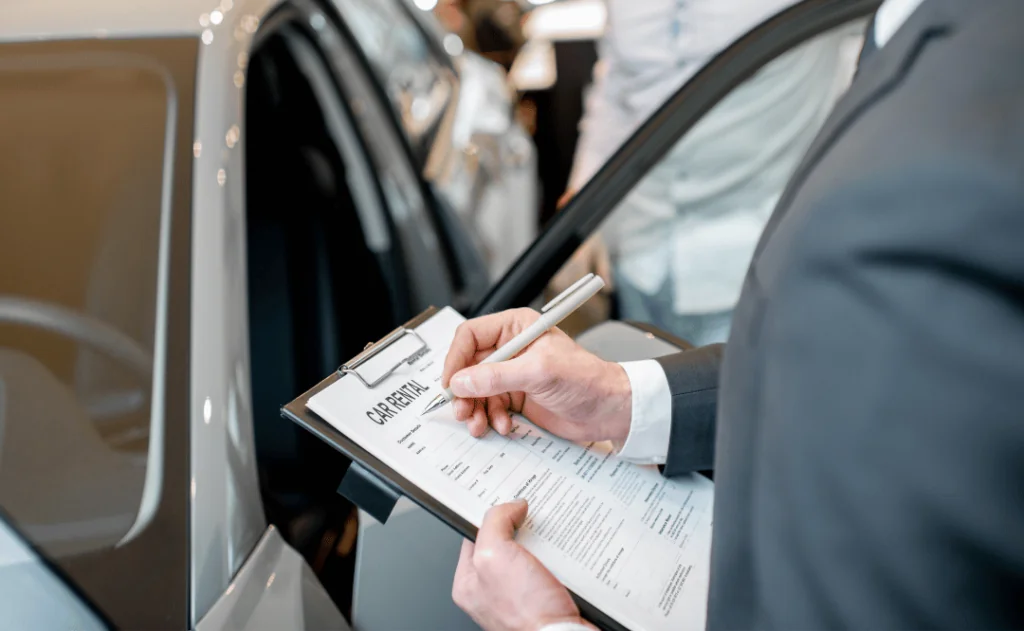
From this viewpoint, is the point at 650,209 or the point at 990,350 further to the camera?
the point at 650,209

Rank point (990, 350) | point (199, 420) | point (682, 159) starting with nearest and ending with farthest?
point (990, 350) < point (199, 420) < point (682, 159)

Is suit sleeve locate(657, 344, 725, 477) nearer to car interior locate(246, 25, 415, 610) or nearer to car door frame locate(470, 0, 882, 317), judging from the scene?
car door frame locate(470, 0, 882, 317)

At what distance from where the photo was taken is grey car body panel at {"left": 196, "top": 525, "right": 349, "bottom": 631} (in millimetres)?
664

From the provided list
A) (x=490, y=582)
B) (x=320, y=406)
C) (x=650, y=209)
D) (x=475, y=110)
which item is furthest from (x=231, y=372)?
(x=475, y=110)

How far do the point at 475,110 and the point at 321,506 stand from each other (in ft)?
5.26

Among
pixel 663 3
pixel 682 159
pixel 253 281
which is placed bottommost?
pixel 253 281

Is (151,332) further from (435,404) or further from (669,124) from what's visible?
(669,124)

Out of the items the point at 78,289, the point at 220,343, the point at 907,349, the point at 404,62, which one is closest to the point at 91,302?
the point at 78,289

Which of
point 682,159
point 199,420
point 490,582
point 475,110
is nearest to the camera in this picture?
point 490,582

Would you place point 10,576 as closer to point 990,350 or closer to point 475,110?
point 990,350

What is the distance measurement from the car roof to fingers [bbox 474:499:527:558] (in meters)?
0.81

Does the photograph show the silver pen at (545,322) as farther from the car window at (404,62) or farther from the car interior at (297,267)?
the car window at (404,62)

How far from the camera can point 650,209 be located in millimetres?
1233

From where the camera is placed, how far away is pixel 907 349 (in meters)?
0.30
